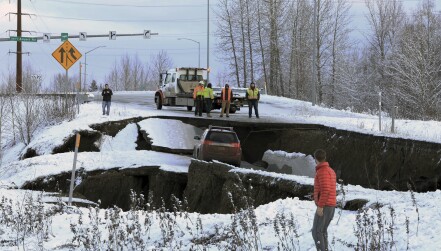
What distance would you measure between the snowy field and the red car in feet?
3.90

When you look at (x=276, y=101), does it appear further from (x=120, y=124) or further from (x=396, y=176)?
(x=396, y=176)

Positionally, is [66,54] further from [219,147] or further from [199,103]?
[199,103]

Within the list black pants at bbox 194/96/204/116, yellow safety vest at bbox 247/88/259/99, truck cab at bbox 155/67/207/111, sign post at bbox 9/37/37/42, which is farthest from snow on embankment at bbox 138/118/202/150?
sign post at bbox 9/37/37/42

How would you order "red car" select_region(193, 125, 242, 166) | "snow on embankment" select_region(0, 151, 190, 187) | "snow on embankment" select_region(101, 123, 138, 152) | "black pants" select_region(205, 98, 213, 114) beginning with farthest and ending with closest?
"black pants" select_region(205, 98, 213, 114) < "snow on embankment" select_region(101, 123, 138, 152) < "snow on embankment" select_region(0, 151, 190, 187) < "red car" select_region(193, 125, 242, 166)

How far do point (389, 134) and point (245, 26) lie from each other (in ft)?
158

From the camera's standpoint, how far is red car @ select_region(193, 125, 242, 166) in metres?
21.0

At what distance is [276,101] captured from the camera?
1820 inches

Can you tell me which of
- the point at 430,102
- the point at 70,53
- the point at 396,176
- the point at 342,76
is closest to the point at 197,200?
the point at 396,176

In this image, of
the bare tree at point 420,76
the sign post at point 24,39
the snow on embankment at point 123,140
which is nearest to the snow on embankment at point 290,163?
the snow on embankment at point 123,140

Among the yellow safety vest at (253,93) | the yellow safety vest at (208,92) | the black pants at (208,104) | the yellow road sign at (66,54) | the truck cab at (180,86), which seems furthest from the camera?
the truck cab at (180,86)

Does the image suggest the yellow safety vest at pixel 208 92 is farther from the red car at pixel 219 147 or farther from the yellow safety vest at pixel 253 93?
the red car at pixel 219 147

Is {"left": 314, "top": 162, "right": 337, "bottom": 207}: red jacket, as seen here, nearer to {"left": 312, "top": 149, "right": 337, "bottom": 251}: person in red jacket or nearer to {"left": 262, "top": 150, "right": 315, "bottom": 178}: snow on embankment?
{"left": 312, "top": 149, "right": 337, "bottom": 251}: person in red jacket

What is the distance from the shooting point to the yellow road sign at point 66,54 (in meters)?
23.8

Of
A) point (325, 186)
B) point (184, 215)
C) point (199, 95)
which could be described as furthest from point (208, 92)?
point (325, 186)
